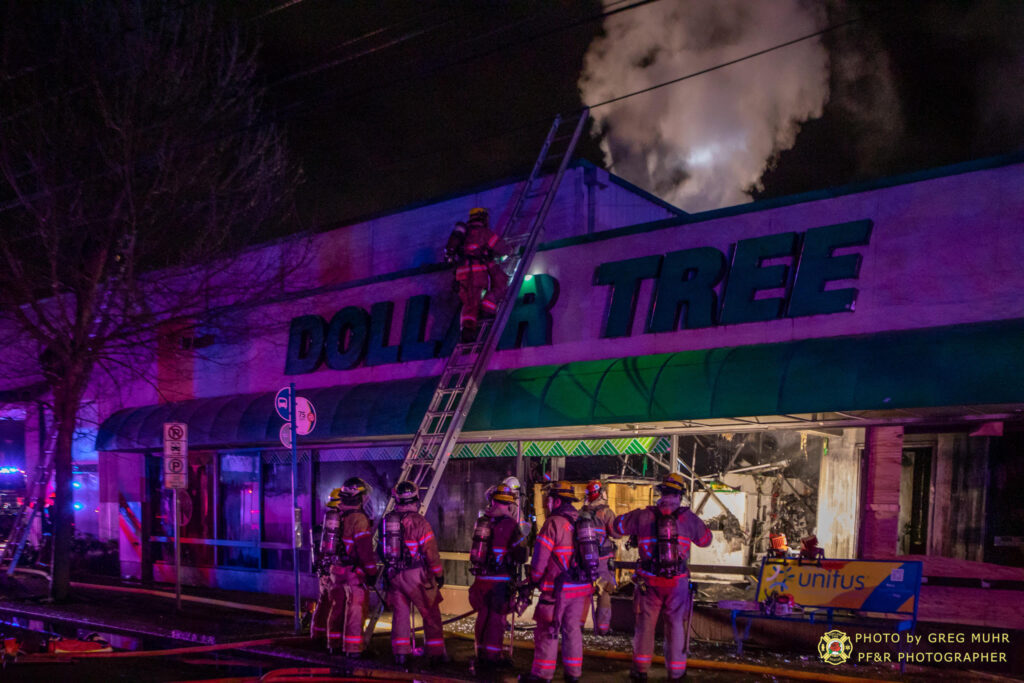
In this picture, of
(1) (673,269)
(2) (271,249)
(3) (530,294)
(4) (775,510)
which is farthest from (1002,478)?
(2) (271,249)

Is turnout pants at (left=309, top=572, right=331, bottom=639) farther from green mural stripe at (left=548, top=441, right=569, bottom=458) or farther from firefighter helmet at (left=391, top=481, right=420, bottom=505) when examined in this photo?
green mural stripe at (left=548, top=441, right=569, bottom=458)

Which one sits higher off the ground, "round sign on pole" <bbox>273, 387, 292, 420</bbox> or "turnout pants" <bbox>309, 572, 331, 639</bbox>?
"round sign on pole" <bbox>273, 387, 292, 420</bbox>

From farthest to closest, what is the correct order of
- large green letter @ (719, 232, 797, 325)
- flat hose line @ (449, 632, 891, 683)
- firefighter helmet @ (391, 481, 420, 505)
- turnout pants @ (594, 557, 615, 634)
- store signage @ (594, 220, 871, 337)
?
turnout pants @ (594, 557, 615, 634), large green letter @ (719, 232, 797, 325), store signage @ (594, 220, 871, 337), firefighter helmet @ (391, 481, 420, 505), flat hose line @ (449, 632, 891, 683)

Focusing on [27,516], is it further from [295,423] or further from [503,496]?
[503,496]

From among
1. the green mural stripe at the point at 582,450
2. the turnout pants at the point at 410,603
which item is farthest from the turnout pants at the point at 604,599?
the turnout pants at the point at 410,603

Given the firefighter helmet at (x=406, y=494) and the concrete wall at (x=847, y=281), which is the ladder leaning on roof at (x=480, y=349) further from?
the firefighter helmet at (x=406, y=494)

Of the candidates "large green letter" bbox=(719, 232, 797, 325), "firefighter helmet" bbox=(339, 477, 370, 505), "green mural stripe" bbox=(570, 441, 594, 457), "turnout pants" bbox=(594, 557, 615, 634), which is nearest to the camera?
Result: "firefighter helmet" bbox=(339, 477, 370, 505)

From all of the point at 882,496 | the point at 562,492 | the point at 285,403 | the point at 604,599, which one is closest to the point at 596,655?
the point at 604,599

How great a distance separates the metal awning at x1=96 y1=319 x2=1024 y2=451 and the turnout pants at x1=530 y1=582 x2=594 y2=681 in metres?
2.85

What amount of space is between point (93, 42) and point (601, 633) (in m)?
13.1

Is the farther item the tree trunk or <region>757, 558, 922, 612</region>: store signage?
the tree trunk

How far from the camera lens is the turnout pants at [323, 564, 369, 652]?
9992 millimetres

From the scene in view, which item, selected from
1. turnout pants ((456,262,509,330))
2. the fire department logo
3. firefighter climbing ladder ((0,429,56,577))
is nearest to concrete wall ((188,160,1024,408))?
turnout pants ((456,262,509,330))

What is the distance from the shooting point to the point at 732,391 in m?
10.2
